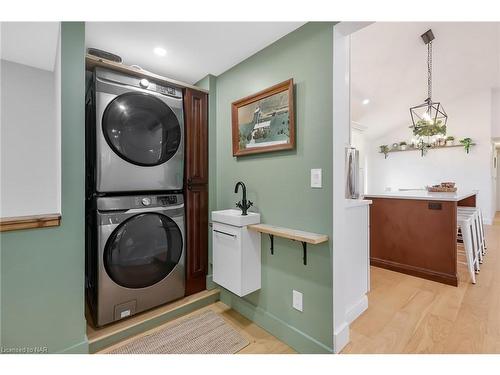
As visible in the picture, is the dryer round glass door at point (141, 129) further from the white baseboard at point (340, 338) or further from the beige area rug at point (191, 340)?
the white baseboard at point (340, 338)

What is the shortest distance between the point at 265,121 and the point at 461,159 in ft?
22.5

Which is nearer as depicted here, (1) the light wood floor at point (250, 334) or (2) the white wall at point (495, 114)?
(1) the light wood floor at point (250, 334)

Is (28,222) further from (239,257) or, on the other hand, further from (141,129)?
(239,257)

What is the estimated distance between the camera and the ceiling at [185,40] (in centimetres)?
156

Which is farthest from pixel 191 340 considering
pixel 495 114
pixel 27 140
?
pixel 495 114

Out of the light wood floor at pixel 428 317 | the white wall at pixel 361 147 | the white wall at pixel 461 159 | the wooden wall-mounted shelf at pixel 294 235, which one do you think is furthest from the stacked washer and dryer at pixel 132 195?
the white wall at pixel 461 159

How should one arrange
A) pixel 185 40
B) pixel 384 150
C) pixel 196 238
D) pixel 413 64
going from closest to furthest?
pixel 185 40
pixel 196 238
pixel 413 64
pixel 384 150

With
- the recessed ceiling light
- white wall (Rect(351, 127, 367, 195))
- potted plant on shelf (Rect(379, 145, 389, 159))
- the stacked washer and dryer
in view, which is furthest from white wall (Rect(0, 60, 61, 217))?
potted plant on shelf (Rect(379, 145, 389, 159))

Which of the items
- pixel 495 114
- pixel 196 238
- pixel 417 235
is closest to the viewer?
pixel 196 238

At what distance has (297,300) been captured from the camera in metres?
1.61

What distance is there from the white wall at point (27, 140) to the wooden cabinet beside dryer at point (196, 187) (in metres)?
1.05

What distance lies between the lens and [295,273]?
163 centimetres

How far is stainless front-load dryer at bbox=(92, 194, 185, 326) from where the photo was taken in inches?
64.1

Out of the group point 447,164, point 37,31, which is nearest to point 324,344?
point 37,31
